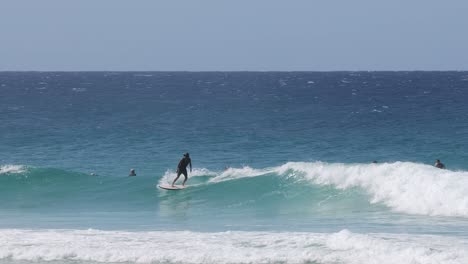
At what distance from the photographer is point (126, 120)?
60.1 metres

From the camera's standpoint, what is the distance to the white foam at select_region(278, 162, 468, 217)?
2406cm

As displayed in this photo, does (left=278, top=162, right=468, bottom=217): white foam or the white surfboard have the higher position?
(left=278, top=162, right=468, bottom=217): white foam

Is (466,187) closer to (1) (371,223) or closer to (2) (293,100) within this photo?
(1) (371,223)

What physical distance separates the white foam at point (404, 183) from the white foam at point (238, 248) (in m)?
5.25

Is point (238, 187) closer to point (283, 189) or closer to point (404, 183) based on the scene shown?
point (283, 189)

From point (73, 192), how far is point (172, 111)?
35.7 m

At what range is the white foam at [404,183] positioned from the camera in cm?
2406

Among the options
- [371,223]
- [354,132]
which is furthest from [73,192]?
[354,132]

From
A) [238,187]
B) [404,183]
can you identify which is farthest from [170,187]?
[404,183]

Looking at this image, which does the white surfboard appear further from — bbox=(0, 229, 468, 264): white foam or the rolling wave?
bbox=(0, 229, 468, 264): white foam

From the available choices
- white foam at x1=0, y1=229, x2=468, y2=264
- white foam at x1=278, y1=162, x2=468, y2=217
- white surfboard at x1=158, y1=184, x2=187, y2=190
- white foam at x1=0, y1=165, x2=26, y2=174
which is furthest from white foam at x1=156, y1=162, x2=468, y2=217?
white foam at x1=0, y1=165, x2=26, y2=174

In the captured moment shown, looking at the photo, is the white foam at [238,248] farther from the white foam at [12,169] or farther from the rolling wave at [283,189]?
the white foam at [12,169]

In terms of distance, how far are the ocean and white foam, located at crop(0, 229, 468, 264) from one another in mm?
40

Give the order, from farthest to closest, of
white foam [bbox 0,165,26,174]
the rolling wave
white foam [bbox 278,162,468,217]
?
white foam [bbox 0,165,26,174] → the rolling wave → white foam [bbox 278,162,468,217]
